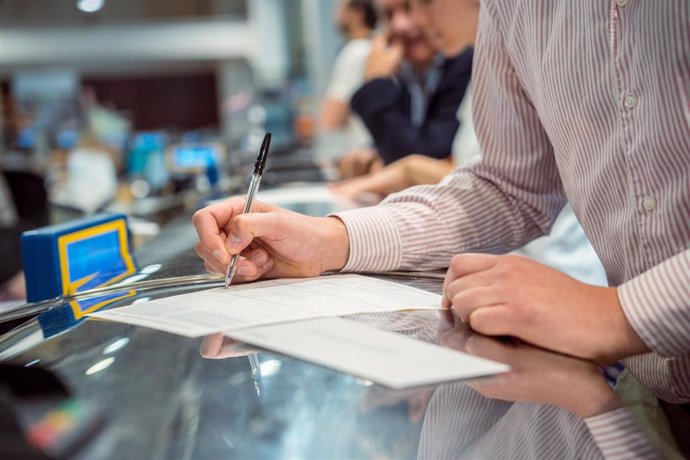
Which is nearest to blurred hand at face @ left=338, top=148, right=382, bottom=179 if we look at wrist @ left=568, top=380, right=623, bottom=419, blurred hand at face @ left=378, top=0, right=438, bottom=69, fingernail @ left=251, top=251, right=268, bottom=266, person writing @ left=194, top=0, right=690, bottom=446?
blurred hand at face @ left=378, top=0, right=438, bottom=69

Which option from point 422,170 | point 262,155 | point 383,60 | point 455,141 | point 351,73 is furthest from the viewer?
point 351,73

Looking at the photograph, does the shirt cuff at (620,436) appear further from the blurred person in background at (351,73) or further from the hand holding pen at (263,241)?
the blurred person in background at (351,73)

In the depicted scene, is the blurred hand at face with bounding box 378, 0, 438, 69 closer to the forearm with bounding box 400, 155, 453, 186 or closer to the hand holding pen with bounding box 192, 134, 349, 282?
the forearm with bounding box 400, 155, 453, 186

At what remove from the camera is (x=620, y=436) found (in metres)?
0.46

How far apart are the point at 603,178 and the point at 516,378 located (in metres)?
0.34

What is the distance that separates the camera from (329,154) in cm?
491

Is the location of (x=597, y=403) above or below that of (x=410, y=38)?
below

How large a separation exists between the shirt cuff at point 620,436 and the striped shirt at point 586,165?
0.14 metres

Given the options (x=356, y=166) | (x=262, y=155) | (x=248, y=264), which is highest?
(x=262, y=155)

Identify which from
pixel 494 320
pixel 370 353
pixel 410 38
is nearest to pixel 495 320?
pixel 494 320

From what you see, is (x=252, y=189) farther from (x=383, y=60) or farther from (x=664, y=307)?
(x=383, y=60)

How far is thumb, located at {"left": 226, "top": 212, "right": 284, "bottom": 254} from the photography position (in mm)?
830

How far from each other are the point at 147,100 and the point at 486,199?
19739 millimetres

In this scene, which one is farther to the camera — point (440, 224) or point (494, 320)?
point (440, 224)
